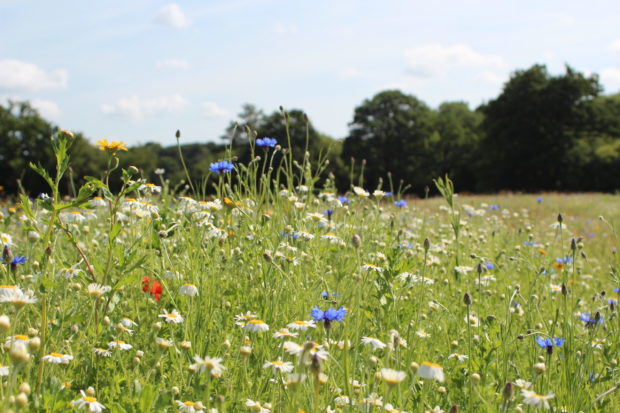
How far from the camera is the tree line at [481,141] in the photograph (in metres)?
30.0

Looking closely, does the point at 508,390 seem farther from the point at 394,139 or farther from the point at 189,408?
the point at 394,139

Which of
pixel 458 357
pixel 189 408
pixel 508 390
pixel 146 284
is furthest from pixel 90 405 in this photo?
pixel 458 357

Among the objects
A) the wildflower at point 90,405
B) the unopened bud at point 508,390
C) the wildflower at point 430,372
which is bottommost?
the wildflower at point 90,405

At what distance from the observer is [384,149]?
38.3 m

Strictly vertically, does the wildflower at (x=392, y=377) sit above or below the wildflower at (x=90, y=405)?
above

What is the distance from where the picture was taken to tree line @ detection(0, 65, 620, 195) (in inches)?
1181

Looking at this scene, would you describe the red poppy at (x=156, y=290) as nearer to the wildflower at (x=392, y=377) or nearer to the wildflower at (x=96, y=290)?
the wildflower at (x=96, y=290)

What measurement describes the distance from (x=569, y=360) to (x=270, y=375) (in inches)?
43.8

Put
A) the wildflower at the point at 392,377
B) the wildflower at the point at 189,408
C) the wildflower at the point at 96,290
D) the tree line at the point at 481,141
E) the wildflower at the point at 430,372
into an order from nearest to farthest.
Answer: the wildflower at the point at 392,377 < the wildflower at the point at 430,372 < the wildflower at the point at 189,408 < the wildflower at the point at 96,290 < the tree line at the point at 481,141

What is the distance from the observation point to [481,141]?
3366cm

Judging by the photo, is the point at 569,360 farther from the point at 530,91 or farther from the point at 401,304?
the point at 530,91

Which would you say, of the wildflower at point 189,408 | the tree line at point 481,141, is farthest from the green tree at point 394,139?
the wildflower at point 189,408

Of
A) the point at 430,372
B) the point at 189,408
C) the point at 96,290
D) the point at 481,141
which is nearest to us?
the point at 430,372

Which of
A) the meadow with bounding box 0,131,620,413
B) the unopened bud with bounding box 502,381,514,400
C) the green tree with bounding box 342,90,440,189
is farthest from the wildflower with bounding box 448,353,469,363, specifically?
the green tree with bounding box 342,90,440,189
